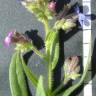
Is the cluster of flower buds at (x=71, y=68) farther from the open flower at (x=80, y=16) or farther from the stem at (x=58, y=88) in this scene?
the open flower at (x=80, y=16)

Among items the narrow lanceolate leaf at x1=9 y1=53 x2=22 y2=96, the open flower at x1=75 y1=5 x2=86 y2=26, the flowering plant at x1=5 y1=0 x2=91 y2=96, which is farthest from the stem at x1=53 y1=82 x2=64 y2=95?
the open flower at x1=75 y1=5 x2=86 y2=26

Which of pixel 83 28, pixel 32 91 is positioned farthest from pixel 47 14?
pixel 32 91

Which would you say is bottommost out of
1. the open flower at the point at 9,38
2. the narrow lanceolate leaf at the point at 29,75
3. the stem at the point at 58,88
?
the stem at the point at 58,88

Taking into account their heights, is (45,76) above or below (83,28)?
below

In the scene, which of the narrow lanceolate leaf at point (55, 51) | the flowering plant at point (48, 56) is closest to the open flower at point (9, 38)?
the flowering plant at point (48, 56)

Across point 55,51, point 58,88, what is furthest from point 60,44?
point 58,88

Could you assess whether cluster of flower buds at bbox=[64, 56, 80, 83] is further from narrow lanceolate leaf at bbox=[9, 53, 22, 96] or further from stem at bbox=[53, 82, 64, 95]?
narrow lanceolate leaf at bbox=[9, 53, 22, 96]

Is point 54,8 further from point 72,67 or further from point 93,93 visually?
point 93,93
